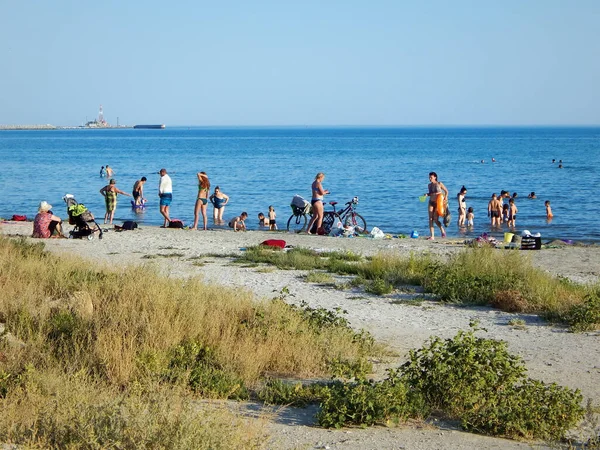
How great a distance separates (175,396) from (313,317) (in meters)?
3.52

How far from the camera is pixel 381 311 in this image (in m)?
10.7

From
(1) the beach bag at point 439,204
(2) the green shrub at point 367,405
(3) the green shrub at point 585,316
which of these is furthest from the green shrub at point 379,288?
(1) the beach bag at point 439,204

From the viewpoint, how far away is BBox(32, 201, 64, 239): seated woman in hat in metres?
18.2

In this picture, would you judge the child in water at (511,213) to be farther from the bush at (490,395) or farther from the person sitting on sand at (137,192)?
the bush at (490,395)

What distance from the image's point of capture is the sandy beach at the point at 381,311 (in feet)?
19.1

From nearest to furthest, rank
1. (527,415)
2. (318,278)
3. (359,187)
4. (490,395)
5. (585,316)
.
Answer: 1. (527,415)
2. (490,395)
3. (585,316)
4. (318,278)
5. (359,187)

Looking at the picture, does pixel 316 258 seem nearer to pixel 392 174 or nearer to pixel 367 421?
pixel 367 421

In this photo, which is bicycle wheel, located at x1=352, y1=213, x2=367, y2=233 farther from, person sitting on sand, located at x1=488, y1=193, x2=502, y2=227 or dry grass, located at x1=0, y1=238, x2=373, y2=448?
dry grass, located at x1=0, y1=238, x2=373, y2=448

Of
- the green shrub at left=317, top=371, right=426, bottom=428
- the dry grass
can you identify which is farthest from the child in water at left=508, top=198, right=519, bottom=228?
the green shrub at left=317, top=371, right=426, bottom=428

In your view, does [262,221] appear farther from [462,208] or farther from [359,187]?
[359,187]

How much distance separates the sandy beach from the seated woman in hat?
638mm

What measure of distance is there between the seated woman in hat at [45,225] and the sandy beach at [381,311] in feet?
2.09

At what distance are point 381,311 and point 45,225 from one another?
10411mm

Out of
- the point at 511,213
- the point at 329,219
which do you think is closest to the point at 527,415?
the point at 329,219
